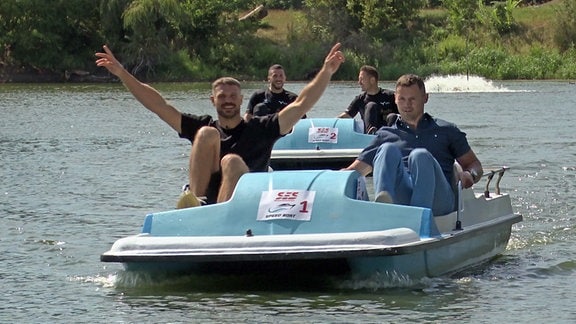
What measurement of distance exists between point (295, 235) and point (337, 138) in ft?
30.2

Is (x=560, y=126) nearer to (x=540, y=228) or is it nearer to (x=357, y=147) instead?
(x=357, y=147)

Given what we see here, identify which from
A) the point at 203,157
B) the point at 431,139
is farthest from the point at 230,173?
the point at 431,139

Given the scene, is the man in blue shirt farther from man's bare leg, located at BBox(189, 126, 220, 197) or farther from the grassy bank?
the grassy bank

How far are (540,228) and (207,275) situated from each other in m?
4.67

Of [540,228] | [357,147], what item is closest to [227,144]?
[540,228]

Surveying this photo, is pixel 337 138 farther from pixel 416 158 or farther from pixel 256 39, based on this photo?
pixel 256 39

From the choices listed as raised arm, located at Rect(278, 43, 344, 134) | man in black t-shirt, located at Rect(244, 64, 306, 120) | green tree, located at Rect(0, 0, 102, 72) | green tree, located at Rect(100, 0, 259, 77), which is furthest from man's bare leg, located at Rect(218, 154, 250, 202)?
green tree, located at Rect(0, 0, 102, 72)

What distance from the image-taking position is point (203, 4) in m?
72.5

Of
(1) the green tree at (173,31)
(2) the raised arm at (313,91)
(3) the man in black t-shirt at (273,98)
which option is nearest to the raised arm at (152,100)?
(2) the raised arm at (313,91)

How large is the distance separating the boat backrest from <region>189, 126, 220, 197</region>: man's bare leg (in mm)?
7822

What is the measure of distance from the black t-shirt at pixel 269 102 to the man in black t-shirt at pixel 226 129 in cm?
685

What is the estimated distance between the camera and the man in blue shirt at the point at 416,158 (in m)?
9.96

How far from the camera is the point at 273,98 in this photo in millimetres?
17688

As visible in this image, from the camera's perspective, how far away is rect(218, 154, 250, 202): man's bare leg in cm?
1017
